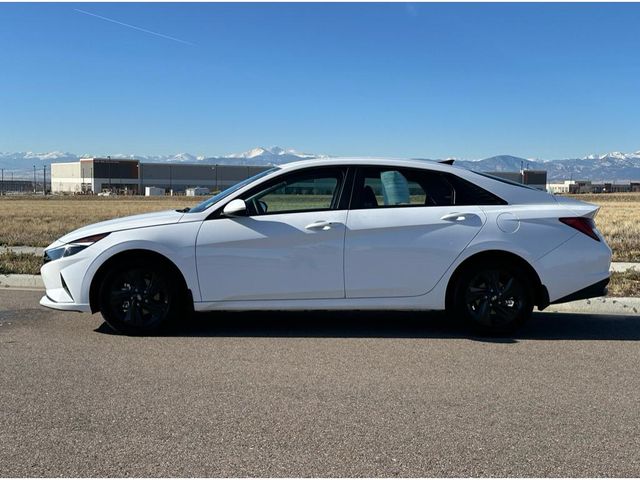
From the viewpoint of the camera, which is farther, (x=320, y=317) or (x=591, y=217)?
(x=320, y=317)

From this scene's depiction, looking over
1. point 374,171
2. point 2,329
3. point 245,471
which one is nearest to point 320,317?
point 374,171

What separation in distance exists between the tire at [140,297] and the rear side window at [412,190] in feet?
6.34

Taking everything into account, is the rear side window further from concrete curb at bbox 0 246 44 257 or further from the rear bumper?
concrete curb at bbox 0 246 44 257

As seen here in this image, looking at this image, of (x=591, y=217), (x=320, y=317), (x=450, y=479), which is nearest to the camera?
(x=450, y=479)

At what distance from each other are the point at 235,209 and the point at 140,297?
1220 mm

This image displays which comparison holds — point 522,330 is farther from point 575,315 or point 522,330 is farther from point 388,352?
point 388,352

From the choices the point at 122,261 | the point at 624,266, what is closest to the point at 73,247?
the point at 122,261

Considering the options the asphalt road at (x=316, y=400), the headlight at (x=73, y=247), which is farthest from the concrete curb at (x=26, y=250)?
the headlight at (x=73, y=247)

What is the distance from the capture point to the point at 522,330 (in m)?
6.51

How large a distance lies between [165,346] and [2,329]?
1844mm

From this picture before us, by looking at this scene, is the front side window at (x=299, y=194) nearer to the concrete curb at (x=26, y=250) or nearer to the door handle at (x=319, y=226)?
the door handle at (x=319, y=226)

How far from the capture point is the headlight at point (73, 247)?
592 centimetres

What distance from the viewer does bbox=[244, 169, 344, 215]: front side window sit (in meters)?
6.05

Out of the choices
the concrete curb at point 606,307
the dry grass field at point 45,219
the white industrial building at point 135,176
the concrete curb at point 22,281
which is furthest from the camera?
the white industrial building at point 135,176
